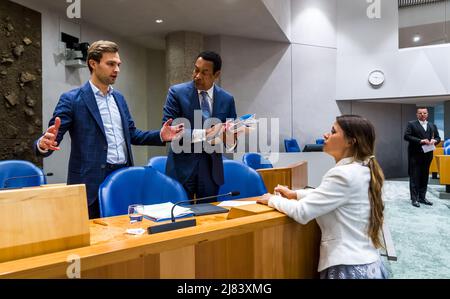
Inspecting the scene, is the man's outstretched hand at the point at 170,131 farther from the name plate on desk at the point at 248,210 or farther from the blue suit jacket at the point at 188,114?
the name plate on desk at the point at 248,210

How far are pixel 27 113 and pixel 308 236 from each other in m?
4.65

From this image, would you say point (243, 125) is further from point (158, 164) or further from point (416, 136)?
point (416, 136)

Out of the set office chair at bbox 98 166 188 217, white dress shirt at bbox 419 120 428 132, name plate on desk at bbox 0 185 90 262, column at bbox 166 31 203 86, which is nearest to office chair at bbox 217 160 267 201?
office chair at bbox 98 166 188 217

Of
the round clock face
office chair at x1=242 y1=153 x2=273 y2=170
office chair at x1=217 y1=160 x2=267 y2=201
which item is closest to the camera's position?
office chair at x1=217 y1=160 x2=267 y2=201

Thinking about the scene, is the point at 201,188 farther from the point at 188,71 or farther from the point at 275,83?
the point at 275,83

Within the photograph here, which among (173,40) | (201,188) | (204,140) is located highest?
(173,40)

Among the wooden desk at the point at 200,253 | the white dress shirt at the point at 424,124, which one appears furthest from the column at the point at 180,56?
the wooden desk at the point at 200,253

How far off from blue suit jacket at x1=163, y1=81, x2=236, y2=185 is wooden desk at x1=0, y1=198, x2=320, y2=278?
2.01ft

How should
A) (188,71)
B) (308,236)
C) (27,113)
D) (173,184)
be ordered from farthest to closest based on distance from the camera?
1. (188,71)
2. (27,113)
3. (173,184)
4. (308,236)

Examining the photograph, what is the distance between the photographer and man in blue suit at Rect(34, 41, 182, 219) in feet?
6.37

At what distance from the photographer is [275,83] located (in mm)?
8133

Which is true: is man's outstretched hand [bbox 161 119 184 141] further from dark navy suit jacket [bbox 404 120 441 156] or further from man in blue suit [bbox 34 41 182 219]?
dark navy suit jacket [bbox 404 120 441 156]

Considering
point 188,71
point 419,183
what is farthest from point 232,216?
point 188,71

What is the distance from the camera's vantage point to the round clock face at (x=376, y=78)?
7.97 metres
